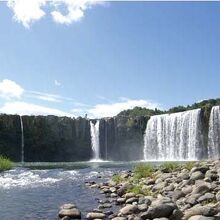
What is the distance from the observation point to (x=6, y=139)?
90750 millimetres

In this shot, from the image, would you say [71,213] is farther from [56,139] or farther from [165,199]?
[56,139]

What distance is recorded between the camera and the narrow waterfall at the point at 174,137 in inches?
2933

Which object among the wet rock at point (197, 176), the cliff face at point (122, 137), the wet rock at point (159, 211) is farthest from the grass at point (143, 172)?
the cliff face at point (122, 137)

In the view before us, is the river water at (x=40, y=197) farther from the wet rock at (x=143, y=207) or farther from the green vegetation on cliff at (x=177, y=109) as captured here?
the green vegetation on cliff at (x=177, y=109)

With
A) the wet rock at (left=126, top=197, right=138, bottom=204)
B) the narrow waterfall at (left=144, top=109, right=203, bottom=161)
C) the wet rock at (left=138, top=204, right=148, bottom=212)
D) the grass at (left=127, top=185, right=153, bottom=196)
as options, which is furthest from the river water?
the narrow waterfall at (left=144, top=109, right=203, bottom=161)

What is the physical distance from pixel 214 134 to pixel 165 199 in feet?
182

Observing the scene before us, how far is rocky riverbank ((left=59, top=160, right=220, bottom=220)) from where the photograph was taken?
17.0 m

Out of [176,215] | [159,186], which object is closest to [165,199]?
[176,215]

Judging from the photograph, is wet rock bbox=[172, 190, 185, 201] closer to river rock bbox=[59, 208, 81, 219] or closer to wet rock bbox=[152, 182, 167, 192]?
wet rock bbox=[152, 182, 167, 192]

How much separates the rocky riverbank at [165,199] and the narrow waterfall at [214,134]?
141 feet

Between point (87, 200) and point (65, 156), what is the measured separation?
68515 mm

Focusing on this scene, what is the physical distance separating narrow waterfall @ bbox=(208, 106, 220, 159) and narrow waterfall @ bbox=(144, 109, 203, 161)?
2.14 meters

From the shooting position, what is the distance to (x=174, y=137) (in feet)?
259

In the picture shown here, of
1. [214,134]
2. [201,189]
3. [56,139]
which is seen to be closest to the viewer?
[201,189]
